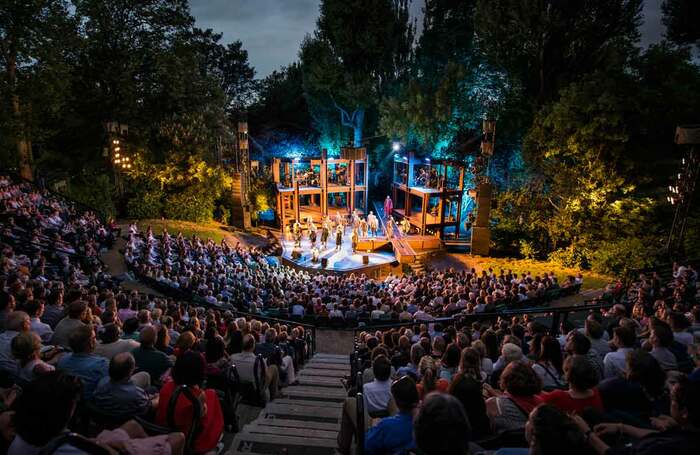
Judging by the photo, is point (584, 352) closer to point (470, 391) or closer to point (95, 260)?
point (470, 391)

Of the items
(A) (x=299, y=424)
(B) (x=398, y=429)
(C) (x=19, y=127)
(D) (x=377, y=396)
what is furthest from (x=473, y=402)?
(C) (x=19, y=127)

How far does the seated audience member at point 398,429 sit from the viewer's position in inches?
107

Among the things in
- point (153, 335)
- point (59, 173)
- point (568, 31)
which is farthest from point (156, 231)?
point (568, 31)

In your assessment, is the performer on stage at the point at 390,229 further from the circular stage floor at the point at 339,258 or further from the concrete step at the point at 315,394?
the concrete step at the point at 315,394

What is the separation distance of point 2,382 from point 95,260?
34.7 ft

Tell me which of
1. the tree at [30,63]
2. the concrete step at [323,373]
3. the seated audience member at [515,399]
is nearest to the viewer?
the seated audience member at [515,399]

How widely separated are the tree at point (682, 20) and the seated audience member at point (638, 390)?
81.5 feet

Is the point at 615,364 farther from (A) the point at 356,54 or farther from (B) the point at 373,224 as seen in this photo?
(A) the point at 356,54

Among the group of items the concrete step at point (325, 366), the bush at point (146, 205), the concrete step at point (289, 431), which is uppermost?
the bush at point (146, 205)

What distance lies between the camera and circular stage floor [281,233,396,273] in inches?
758

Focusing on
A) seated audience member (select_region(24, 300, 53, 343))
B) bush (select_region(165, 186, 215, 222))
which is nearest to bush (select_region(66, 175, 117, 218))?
bush (select_region(165, 186, 215, 222))

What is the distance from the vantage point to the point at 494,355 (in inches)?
203

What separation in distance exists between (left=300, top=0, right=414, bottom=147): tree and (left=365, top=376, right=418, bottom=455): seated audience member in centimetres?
2939

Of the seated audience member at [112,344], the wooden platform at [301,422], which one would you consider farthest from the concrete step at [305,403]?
the seated audience member at [112,344]
